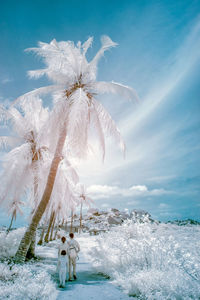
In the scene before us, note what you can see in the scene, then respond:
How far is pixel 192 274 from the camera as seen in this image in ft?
15.9

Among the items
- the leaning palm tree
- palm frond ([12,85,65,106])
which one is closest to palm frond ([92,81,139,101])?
the leaning palm tree

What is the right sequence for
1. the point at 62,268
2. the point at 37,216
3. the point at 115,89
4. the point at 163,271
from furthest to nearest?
the point at 115,89, the point at 37,216, the point at 62,268, the point at 163,271

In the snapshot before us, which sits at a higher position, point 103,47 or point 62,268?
point 103,47

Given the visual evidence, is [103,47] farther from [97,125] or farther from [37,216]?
[37,216]

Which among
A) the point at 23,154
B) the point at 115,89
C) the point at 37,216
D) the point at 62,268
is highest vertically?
the point at 115,89

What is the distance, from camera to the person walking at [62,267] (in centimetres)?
632

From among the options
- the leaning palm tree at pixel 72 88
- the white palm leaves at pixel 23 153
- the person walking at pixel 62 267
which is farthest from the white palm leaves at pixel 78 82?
the person walking at pixel 62 267

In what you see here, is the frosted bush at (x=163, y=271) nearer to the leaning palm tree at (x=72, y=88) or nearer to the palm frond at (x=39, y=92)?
the leaning palm tree at (x=72, y=88)

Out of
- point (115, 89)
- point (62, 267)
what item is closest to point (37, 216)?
point (62, 267)

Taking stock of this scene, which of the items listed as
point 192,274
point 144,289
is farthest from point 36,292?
point 192,274

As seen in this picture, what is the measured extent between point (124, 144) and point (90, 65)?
5253mm

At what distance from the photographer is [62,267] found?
646cm

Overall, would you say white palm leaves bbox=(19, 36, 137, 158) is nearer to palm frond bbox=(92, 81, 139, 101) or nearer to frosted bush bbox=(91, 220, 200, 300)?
palm frond bbox=(92, 81, 139, 101)

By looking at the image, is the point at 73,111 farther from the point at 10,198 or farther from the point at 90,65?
the point at 10,198
